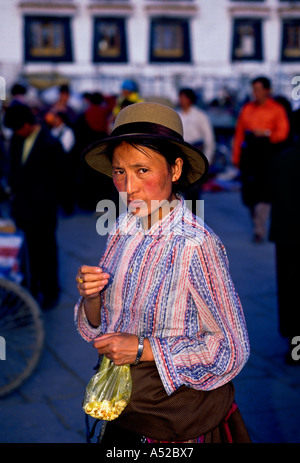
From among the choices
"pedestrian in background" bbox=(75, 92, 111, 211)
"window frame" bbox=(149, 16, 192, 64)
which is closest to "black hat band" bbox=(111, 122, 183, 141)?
"pedestrian in background" bbox=(75, 92, 111, 211)

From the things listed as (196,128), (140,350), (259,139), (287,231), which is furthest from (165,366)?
(196,128)

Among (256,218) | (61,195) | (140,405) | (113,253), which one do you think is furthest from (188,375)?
(256,218)

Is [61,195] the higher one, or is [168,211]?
[168,211]

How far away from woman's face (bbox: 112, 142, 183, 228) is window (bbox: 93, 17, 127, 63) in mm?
27422

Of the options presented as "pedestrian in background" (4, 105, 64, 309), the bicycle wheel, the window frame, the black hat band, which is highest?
the window frame

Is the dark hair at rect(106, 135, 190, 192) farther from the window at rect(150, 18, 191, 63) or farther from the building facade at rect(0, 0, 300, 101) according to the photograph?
the window at rect(150, 18, 191, 63)

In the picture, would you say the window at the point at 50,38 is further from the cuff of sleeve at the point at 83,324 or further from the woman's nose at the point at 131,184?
the woman's nose at the point at 131,184

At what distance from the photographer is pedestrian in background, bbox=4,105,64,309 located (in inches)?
209

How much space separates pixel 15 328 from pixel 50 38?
26070 millimetres

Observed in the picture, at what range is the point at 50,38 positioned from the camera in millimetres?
28297

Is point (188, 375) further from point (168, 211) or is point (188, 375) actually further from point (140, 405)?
point (168, 211)

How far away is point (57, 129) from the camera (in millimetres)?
9578

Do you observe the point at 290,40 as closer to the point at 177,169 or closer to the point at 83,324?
the point at 177,169
